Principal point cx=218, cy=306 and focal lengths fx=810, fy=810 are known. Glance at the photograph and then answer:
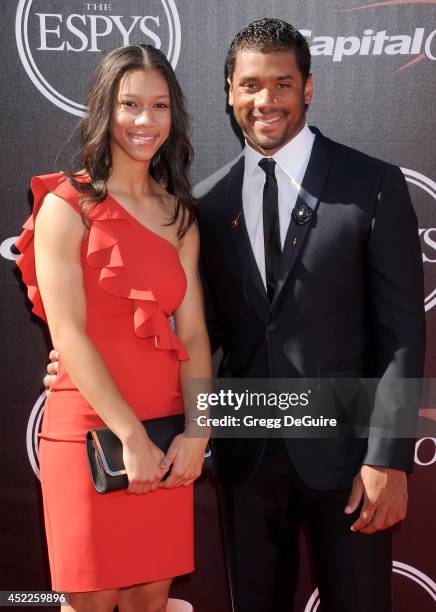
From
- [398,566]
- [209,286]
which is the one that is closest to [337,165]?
[209,286]

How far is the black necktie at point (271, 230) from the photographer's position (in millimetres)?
2207

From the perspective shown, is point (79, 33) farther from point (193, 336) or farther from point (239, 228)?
point (193, 336)

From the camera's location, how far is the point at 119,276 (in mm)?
2109

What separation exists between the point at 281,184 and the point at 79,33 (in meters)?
1.05

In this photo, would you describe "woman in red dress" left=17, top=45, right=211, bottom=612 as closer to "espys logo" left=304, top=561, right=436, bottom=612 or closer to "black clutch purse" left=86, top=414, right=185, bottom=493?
"black clutch purse" left=86, top=414, right=185, bottom=493

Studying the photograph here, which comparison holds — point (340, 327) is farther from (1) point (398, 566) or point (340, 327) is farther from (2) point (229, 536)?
(1) point (398, 566)

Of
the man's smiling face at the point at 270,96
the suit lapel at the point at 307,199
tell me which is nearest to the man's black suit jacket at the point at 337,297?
the suit lapel at the point at 307,199

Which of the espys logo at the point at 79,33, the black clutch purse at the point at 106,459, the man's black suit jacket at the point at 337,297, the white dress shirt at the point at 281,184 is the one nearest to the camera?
the black clutch purse at the point at 106,459

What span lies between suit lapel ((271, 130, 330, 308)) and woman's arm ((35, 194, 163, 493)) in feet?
1.63

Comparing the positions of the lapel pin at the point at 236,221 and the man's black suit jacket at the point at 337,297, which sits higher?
the lapel pin at the point at 236,221

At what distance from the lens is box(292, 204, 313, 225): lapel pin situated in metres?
2.19

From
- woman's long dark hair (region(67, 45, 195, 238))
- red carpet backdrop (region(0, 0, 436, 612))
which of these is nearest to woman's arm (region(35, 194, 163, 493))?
woman's long dark hair (region(67, 45, 195, 238))

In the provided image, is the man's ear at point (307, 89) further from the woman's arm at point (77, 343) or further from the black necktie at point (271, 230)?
the woman's arm at point (77, 343)

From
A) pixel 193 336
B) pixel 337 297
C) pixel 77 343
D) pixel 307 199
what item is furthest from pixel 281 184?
pixel 77 343
